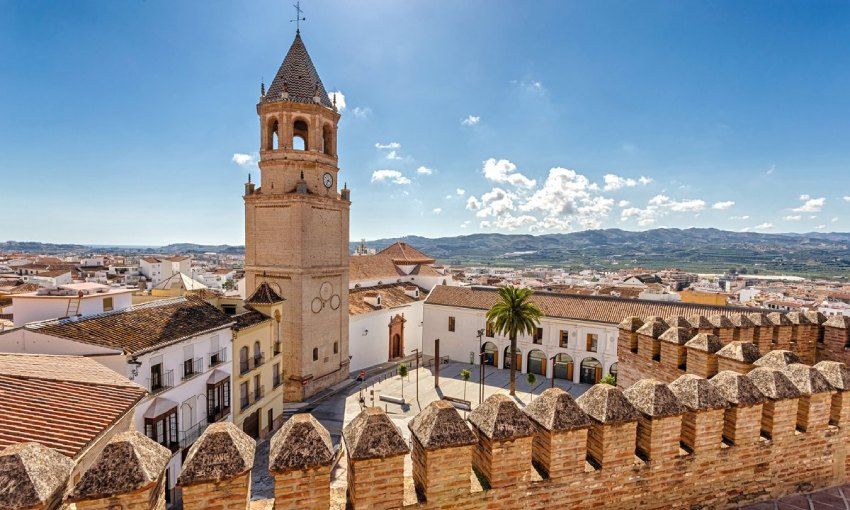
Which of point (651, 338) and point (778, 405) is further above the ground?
point (651, 338)

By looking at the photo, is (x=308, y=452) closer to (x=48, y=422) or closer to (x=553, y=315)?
(x=48, y=422)

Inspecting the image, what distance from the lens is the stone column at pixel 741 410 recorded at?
172 inches

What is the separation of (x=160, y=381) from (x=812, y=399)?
17485mm

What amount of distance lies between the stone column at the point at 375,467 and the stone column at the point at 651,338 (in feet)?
17.5

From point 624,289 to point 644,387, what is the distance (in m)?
48.9

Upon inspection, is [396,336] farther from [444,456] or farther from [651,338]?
[444,456]

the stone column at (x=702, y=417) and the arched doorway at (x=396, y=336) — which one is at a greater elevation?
the stone column at (x=702, y=417)

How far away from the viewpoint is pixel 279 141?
86.4 ft

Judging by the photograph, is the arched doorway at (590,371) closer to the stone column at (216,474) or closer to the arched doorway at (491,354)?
the arched doorway at (491,354)

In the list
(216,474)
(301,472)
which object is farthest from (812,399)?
(216,474)

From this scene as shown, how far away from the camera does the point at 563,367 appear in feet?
107

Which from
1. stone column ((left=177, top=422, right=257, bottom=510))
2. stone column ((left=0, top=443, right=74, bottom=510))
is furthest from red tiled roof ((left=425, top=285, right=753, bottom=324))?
stone column ((left=0, top=443, right=74, bottom=510))

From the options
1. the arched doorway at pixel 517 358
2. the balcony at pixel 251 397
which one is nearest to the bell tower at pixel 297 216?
the balcony at pixel 251 397

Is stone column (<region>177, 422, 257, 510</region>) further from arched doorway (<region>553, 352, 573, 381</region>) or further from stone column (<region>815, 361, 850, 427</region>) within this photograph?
arched doorway (<region>553, 352, 573, 381</region>)
